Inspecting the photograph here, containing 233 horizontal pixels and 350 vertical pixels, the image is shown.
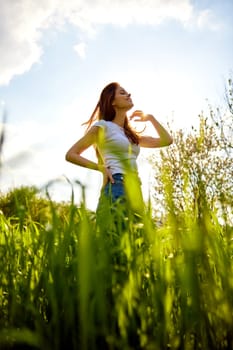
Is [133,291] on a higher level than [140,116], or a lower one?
lower

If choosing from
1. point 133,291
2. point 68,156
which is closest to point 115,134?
point 68,156

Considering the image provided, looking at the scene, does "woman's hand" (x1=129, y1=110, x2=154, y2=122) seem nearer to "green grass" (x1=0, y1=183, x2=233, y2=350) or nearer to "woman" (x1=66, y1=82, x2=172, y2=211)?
"woman" (x1=66, y1=82, x2=172, y2=211)

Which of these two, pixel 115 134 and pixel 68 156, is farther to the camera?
pixel 115 134

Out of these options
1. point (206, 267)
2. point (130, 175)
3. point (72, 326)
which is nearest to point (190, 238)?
point (206, 267)

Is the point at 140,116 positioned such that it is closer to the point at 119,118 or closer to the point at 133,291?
the point at 119,118

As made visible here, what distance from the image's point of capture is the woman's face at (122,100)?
11.5 feet

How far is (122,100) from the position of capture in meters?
3.50

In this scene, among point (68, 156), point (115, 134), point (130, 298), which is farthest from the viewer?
point (115, 134)

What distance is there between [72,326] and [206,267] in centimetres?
30

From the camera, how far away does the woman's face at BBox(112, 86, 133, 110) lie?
3.50 meters

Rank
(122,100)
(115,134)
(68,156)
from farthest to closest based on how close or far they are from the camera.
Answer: (122,100) → (115,134) → (68,156)

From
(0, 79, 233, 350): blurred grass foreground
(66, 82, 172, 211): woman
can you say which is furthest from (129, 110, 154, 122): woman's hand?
(0, 79, 233, 350): blurred grass foreground

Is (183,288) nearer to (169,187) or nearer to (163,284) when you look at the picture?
(163,284)

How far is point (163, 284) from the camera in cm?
95
